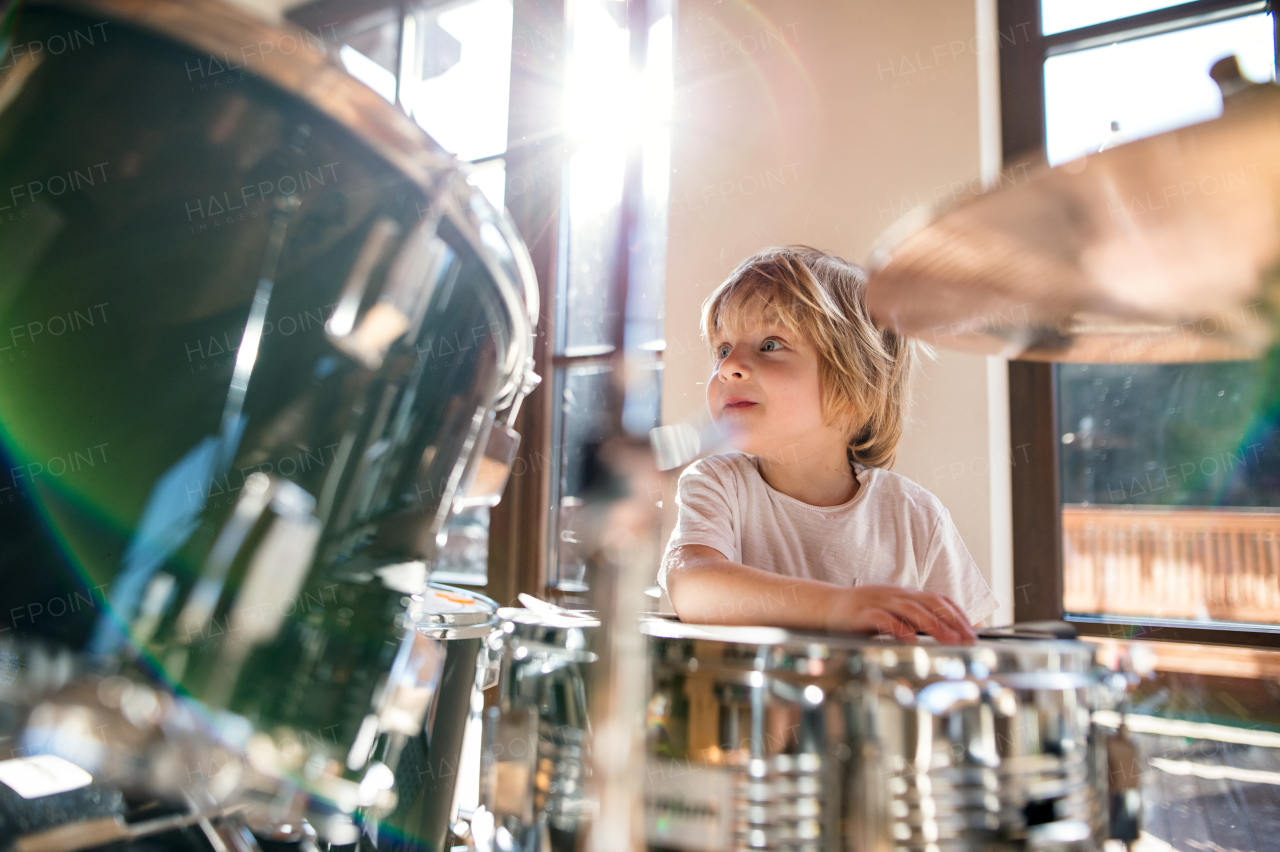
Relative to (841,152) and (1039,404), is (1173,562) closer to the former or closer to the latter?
(1039,404)

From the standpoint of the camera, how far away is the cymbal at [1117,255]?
43cm

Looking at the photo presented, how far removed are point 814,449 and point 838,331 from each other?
0.17 metres

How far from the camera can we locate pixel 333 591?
1.77ft

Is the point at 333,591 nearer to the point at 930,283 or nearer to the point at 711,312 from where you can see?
the point at 930,283

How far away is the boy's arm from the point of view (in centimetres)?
57

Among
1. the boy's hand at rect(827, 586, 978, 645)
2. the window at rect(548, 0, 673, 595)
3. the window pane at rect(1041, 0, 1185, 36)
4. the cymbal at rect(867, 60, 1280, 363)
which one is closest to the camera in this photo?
the cymbal at rect(867, 60, 1280, 363)

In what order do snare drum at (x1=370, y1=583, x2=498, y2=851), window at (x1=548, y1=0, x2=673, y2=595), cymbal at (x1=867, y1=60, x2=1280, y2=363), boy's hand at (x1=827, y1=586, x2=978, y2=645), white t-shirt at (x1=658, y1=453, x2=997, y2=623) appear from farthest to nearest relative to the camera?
window at (x1=548, y1=0, x2=673, y2=595) → white t-shirt at (x1=658, y1=453, x2=997, y2=623) → snare drum at (x1=370, y1=583, x2=498, y2=851) → boy's hand at (x1=827, y1=586, x2=978, y2=645) → cymbal at (x1=867, y1=60, x2=1280, y2=363)

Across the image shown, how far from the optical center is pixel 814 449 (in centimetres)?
107

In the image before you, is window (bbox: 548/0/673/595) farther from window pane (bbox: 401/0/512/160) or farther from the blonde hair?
the blonde hair

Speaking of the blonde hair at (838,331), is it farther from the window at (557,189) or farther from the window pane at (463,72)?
the window pane at (463,72)

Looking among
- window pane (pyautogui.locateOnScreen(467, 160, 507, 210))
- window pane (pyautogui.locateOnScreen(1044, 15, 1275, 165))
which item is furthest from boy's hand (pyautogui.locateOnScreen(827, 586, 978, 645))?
window pane (pyautogui.locateOnScreen(467, 160, 507, 210))

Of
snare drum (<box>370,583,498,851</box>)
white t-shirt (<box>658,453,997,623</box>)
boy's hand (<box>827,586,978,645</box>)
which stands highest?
white t-shirt (<box>658,453,997,623</box>)

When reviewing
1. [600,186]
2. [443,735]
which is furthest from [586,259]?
[443,735]

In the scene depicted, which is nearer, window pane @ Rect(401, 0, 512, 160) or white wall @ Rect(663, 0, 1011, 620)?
white wall @ Rect(663, 0, 1011, 620)
